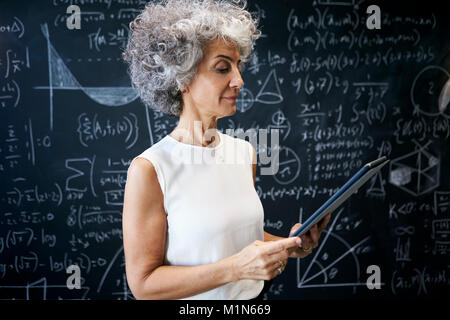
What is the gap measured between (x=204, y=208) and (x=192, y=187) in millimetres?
65

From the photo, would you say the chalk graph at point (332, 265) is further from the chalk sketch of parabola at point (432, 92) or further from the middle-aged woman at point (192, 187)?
the middle-aged woman at point (192, 187)

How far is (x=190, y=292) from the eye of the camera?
843 millimetres

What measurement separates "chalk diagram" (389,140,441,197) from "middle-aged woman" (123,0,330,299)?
63.3 inches

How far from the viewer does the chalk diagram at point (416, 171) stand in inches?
90.2

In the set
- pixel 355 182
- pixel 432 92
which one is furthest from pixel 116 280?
pixel 432 92

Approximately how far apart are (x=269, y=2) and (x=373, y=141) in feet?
3.76

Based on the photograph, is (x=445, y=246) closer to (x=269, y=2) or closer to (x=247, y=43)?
(x=269, y=2)

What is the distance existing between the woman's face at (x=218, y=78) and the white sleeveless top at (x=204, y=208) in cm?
14

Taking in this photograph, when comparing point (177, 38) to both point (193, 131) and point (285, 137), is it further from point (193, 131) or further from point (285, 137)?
point (285, 137)

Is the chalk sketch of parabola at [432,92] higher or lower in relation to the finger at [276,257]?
higher

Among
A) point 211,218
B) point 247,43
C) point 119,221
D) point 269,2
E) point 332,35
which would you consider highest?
point 269,2

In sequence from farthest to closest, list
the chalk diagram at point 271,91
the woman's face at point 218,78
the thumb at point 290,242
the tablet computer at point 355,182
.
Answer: the chalk diagram at point 271,91, the woman's face at point 218,78, the thumb at point 290,242, the tablet computer at point 355,182

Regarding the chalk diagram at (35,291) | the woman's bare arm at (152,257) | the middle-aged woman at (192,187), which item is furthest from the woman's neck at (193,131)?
the chalk diagram at (35,291)
